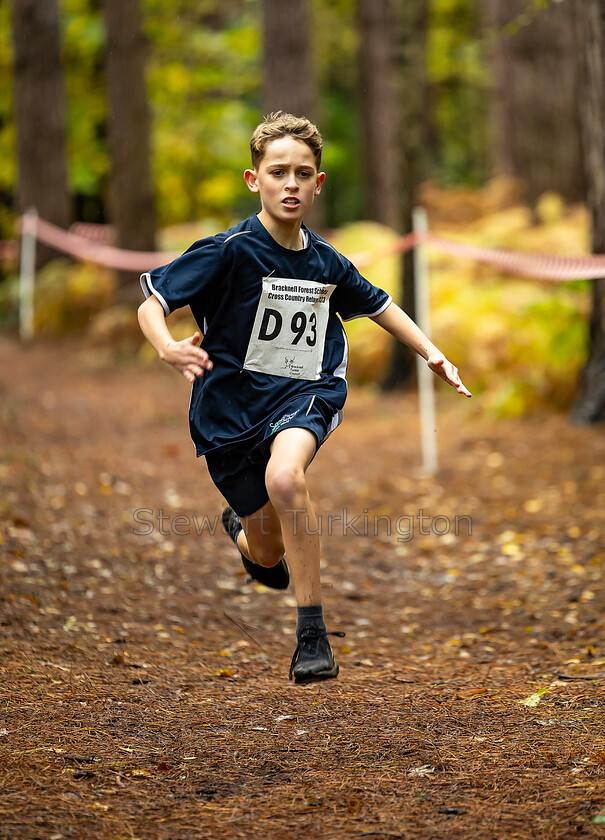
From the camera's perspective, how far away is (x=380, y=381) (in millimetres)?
12148

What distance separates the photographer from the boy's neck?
3.88 m

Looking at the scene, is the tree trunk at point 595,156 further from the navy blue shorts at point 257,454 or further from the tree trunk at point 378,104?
the tree trunk at point 378,104

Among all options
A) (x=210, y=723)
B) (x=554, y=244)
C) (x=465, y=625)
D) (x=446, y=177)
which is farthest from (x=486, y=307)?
(x=446, y=177)

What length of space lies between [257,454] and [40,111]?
15.2m

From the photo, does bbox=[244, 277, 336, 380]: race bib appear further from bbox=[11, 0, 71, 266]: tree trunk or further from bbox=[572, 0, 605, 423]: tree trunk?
bbox=[11, 0, 71, 266]: tree trunk

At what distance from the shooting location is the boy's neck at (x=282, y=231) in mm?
3881

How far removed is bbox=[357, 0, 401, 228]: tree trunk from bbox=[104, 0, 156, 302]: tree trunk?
7.74 meters

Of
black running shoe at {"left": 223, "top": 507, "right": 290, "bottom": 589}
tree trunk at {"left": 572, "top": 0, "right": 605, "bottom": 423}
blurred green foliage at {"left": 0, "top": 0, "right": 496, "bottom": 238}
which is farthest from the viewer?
blurred green foliage at {"left": 0, "top": 0, "right": 496, "bottom": 238}

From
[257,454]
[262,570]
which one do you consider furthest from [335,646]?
[257,454]

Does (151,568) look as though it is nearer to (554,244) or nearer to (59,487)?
(59,487)

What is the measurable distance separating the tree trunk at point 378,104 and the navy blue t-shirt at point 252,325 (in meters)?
18.7

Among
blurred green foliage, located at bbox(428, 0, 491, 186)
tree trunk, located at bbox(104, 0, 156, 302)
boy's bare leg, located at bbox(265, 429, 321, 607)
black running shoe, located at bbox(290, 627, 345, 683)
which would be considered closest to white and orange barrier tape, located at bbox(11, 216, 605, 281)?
tree trunk, located at bbox(104, 0, 156, 302)

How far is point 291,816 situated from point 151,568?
3565 millimetres

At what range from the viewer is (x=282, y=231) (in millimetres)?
3893
